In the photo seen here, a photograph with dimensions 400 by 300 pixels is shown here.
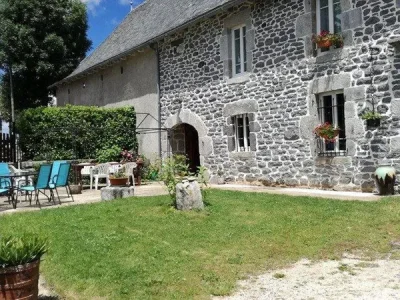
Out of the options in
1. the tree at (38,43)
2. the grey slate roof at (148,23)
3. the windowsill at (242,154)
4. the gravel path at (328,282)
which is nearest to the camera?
the gravel path at (328,282)

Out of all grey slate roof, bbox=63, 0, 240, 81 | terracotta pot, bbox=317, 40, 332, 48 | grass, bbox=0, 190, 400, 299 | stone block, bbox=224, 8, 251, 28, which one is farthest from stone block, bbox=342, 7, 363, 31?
grass, bbox=0, 190, 400, 299

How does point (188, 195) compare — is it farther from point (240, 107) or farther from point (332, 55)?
point (240, 107)

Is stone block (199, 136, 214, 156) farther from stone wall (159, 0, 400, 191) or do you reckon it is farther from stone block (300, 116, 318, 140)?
stone block (300, 116, 318, 140)

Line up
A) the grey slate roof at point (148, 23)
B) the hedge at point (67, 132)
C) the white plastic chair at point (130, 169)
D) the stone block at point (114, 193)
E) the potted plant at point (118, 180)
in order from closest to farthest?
the stone block at point (114, 193) < the potted plant at point (118, 180) < the white plastic chair at point (130, 169) < the grey slate roof at point (148, 23) < the hedge at point (67, 132)

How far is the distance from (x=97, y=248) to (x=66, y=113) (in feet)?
32.4

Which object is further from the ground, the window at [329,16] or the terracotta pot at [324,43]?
the window at [329,16]

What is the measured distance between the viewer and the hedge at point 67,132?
45.5 ft

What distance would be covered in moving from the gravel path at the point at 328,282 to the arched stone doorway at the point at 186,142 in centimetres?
971

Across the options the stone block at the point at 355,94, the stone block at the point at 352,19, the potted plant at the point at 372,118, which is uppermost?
the stone block at the point at 352,19

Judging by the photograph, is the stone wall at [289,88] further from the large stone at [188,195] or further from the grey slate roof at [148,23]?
the large stone at [188,195]

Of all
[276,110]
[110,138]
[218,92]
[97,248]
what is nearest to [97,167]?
[110,138]

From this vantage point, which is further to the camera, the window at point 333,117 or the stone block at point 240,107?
the stone block at point 240,107

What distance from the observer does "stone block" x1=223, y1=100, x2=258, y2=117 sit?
1102 centimetres

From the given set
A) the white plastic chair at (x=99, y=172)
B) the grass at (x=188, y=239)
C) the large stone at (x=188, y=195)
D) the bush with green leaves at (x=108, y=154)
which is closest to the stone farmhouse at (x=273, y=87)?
the bush with green leaves at (x=108, y=154)
